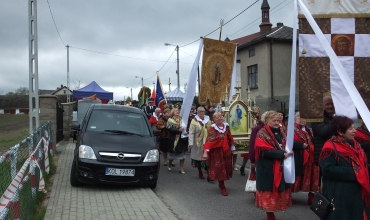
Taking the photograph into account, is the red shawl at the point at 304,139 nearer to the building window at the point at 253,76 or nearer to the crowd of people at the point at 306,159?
the crowd of people at the point at 306,159

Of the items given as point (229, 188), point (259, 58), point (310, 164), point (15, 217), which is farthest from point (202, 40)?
point (259, 58)

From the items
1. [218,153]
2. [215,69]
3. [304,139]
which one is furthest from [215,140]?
[215,69]

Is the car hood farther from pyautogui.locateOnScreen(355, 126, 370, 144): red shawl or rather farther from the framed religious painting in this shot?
pyautogui.locateOnScreen(355, 126, 370, 144): red shawl

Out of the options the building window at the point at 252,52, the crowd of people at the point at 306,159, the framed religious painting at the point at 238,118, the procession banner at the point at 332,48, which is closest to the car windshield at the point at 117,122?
the crowd of people at the point at 306,159

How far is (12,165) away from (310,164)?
5271 millimetres

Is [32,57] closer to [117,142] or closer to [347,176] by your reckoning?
[117,142]

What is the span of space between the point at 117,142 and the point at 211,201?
229 cm

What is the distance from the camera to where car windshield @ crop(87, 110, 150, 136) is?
9.46m

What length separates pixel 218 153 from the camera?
877 centimetres

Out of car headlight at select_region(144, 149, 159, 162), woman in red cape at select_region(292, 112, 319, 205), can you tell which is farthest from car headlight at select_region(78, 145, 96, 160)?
woman in red cape at select_region(292, 112, 319, 205)

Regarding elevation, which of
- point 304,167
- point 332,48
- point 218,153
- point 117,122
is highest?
point 332,48

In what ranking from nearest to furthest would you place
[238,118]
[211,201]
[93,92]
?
[211,201]
[238,118]
[93,92]

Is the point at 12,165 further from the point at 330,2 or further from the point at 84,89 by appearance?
the point at 84,89

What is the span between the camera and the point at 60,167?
1151cm
